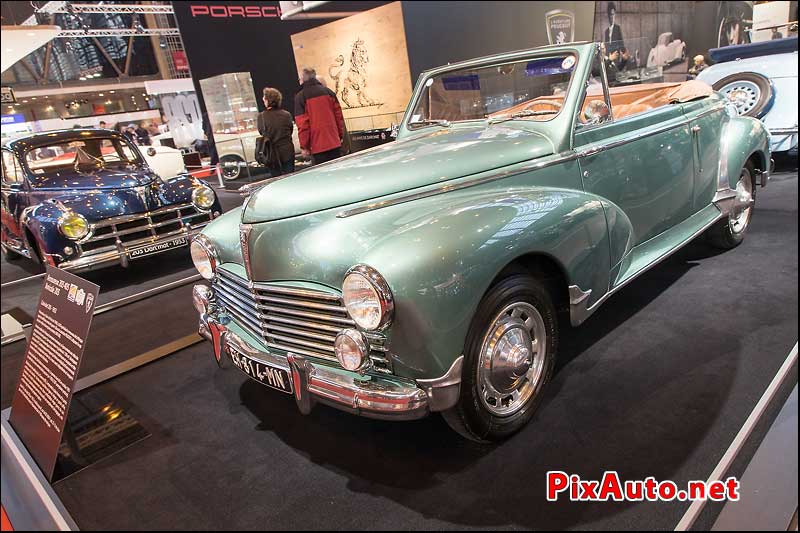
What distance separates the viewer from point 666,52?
5352 mm

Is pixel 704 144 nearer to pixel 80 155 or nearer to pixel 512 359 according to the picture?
pixel 512 359

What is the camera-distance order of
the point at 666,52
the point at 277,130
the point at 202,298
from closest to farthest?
the point at 202,298 → the point at 277,130 → the point at 666,52

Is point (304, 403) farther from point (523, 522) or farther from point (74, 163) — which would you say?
point (74, 163)

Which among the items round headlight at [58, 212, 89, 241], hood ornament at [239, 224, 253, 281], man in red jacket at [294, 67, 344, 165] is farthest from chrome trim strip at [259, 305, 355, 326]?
round headlight at [58, 212, 89, 241]

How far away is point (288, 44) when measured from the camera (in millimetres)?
3316

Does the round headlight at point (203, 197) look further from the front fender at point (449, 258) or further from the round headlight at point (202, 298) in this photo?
the front fender at point (449, 258)

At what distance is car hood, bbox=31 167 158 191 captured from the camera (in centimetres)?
433

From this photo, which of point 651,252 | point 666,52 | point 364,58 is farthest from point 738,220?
point 364,58

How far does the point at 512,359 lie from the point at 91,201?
384 cm

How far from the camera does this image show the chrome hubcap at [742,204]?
137 inches

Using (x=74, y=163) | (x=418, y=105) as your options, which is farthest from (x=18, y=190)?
(x=418, y=105)

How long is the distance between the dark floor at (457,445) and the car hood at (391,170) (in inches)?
39.4

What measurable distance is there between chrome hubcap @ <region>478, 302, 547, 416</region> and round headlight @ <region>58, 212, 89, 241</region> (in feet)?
11.6

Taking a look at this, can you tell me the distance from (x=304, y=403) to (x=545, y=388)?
1030 millimetres
